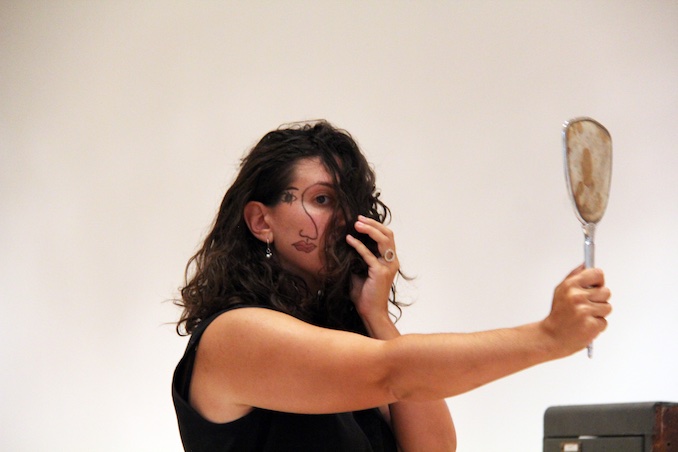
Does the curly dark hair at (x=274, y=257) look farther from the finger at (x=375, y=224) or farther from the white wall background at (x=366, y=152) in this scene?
the white wall background at (x=366, y=152)

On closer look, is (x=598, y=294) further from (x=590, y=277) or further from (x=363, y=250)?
(x=363, y=250)

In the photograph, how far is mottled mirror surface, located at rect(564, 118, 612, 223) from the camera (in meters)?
1.40

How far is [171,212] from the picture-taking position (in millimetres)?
4020

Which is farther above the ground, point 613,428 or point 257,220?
point 257,220

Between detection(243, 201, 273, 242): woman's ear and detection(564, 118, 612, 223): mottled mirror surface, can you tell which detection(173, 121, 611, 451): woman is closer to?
detection(243, 201, 273, 242): woman's ear

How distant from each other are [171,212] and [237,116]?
0.49 m

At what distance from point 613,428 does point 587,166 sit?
51cm

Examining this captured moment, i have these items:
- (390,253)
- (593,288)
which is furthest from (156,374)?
(593,288)

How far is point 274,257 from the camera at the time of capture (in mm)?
1882

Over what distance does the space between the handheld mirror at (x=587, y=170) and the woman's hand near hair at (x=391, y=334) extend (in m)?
0.53

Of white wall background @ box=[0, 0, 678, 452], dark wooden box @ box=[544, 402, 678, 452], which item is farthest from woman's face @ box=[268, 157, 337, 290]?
white wall background @ box=[0, 0, 678, 452]

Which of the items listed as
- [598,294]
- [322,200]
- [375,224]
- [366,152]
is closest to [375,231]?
[375,224]

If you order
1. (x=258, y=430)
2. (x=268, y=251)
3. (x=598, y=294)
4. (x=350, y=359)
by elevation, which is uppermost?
(x=268, y=251)

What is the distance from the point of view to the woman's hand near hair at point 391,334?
6.22 ft
